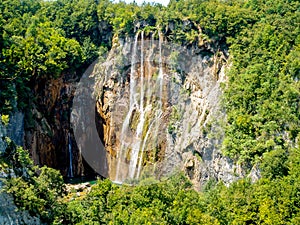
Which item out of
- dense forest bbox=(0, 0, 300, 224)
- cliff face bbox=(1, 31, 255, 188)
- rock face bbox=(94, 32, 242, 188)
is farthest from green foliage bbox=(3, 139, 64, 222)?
rock face bbox=(94, 32, 242, 188)

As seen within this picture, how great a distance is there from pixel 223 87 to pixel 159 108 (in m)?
5.60

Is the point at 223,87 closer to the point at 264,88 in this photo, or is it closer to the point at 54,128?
the point at 264,88

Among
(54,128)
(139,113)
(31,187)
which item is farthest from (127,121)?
(31,187)

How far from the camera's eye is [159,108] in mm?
31250

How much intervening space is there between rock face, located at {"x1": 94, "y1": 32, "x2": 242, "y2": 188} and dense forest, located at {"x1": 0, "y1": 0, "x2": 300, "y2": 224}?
1.06m

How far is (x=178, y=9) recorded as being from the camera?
3256cm

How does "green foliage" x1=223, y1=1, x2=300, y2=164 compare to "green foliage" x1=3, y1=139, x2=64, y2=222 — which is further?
"green foliage" x1=223, y1=1, x2=300, y2=164

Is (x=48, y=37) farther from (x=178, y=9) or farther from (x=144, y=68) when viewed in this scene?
(x=178, y=9)

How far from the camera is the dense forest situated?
18328mm

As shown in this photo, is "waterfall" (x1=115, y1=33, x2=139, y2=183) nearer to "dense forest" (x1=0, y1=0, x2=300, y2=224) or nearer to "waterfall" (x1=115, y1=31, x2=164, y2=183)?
"waterfall" (x1=115, y1=31, x2=164, y2=183)

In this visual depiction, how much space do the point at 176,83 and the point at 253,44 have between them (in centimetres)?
598

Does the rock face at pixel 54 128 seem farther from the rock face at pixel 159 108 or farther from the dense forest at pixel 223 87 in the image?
the rock face at pixel 159 108

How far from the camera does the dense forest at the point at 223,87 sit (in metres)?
18.3

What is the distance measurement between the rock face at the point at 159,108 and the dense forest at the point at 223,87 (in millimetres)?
1062
